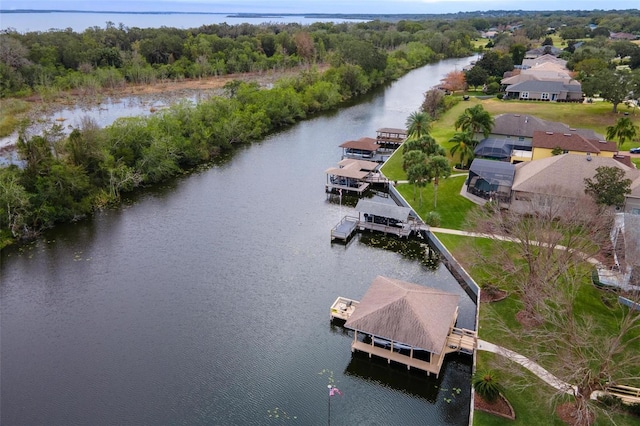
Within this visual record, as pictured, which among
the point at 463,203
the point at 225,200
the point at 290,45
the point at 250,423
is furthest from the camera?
the point at 290,45

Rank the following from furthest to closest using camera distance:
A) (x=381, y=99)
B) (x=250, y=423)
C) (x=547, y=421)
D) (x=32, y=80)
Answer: (x=381, y=99) → (x=32, y=80) → (x=250, y=423) → (x=547, y=421)

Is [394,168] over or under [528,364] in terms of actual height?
over

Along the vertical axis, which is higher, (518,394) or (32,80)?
(32,80)

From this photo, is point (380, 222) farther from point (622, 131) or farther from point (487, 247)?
point (622, 131)

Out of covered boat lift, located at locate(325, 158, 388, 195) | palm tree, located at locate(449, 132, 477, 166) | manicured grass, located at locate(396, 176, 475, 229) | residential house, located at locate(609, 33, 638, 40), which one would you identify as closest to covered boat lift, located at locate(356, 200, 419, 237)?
manicured grass, located at locate(396, 176, 475, 229)

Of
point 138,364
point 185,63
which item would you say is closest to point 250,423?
point 138,364

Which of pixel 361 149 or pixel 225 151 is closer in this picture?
pixel 361 149

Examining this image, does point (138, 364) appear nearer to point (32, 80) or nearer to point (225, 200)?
point (225, 200)

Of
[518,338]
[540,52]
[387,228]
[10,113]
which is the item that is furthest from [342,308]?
[540,52]
